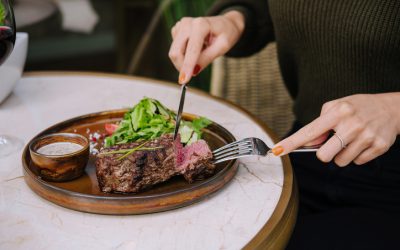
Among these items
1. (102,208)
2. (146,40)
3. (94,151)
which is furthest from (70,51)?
(102,208)

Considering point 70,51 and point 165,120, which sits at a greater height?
point 165,120

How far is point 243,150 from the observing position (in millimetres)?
1119

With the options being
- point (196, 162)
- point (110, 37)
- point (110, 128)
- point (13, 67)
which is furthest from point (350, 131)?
point (110, 37)

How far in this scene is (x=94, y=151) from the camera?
123 cm

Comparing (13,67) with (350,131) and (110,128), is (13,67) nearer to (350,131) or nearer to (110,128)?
(110,128)

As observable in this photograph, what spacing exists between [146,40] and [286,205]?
1.99 metres

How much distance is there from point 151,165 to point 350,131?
16.4 inches

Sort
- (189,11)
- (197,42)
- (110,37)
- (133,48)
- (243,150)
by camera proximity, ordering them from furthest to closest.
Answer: (133,48)
(110,37)
(189,11)
(197,42)
(243,150)

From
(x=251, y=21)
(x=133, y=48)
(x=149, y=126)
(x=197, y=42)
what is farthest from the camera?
(x=133, y=48)


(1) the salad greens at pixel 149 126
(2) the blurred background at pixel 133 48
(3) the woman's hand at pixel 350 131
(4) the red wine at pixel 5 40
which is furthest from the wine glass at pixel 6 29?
(2) the blurred background at pixel 133 48

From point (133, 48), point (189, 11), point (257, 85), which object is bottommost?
point (133, 48)

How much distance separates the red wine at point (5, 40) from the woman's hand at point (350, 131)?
0.64 metres

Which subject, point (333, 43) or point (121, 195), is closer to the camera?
point (121, 195)

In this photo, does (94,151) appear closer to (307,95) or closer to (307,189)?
(307,189)
